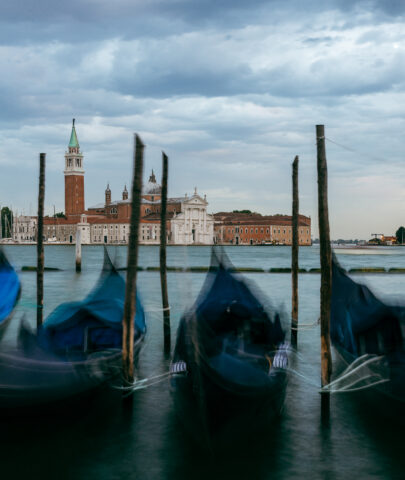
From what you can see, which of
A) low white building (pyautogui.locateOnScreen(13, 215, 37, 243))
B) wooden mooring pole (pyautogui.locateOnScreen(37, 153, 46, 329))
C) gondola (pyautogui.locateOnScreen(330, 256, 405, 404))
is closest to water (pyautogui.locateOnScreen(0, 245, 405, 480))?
Result: gondola (pyautogui.locateOnScreen(330, 256, 405, 404))

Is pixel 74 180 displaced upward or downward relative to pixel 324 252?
upward

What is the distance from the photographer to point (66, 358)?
18.2ft

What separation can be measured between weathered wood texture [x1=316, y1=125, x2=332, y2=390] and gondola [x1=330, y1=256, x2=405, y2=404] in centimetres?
50

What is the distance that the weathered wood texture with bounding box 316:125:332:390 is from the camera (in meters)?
5.84

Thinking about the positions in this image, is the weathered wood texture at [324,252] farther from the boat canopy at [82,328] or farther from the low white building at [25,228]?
the low white building at [25,228]

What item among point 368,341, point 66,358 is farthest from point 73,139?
point 66,358

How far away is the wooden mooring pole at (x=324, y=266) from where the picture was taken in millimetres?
5809

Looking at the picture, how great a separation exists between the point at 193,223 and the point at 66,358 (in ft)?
252

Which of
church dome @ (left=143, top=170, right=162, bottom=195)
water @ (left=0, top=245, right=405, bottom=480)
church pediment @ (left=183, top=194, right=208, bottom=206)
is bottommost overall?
water @ (left=0, top=245, right=405, bottom=480)

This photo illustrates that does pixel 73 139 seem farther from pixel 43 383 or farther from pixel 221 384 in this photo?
pixel 221 384

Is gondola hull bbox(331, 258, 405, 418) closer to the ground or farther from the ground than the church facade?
closer to the ground

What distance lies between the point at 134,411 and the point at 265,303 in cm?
270

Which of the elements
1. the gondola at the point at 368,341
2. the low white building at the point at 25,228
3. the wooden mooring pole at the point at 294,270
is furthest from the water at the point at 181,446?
the low white building at the point at 25,228

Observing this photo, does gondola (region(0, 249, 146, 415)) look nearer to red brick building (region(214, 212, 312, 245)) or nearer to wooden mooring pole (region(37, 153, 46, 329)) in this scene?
wooden mooring pole (region(37, 153, 46, 329))
